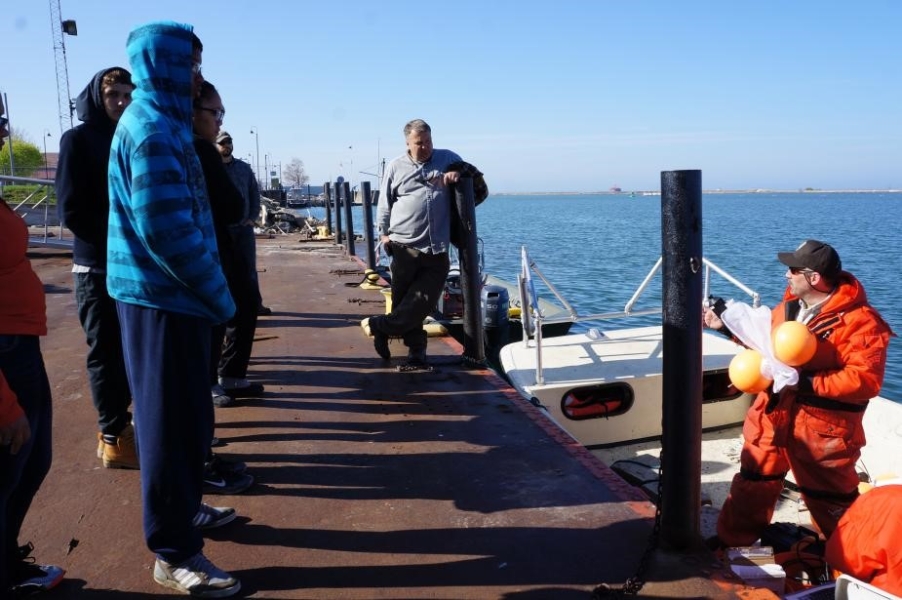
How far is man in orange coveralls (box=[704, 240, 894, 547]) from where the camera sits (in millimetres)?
3422

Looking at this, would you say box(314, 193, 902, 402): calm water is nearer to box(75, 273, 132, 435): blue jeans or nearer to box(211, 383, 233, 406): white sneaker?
box(211, 383, 233, 406): white sneaker

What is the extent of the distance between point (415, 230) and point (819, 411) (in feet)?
9.91

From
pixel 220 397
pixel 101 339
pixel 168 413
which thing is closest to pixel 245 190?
pixel 220 397

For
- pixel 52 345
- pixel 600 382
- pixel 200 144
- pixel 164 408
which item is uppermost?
pixel 200 144

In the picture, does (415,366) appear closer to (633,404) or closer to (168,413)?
(633,404)

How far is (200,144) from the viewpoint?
10.4 feet

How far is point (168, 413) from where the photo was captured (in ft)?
7.68

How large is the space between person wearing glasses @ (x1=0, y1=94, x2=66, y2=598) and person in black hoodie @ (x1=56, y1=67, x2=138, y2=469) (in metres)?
0.70

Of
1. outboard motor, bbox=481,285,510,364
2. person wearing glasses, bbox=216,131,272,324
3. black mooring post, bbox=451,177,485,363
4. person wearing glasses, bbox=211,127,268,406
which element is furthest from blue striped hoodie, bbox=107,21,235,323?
outboard motor, bbox=481,285,510,364

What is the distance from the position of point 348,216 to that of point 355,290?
4.42m

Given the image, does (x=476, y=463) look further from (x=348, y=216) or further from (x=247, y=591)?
(x=348, y=216)

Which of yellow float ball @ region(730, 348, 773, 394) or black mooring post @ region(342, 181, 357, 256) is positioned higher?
black mooring post @ region(342, 181, 357, 256)

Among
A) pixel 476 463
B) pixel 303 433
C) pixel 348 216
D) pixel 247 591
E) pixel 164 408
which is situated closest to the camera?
pixel 164 408

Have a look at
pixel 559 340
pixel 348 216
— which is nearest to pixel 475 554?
pixel 559 340
